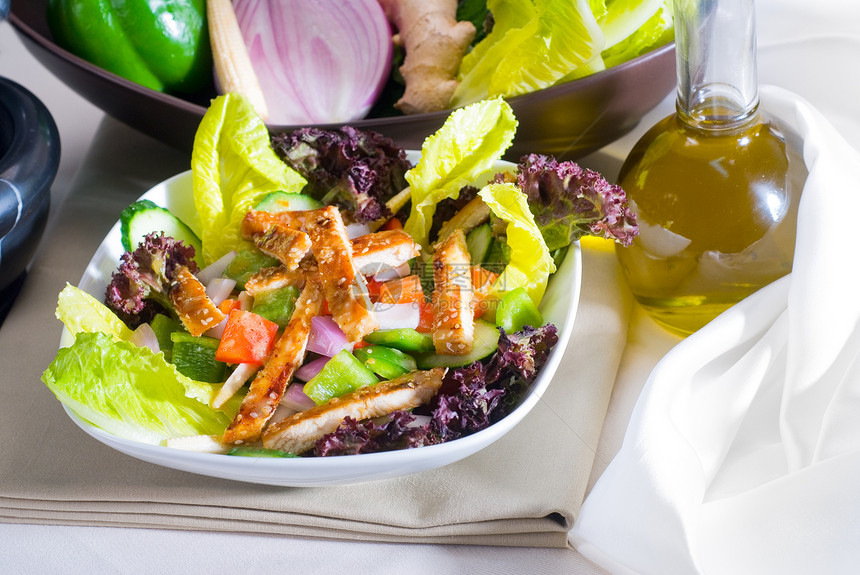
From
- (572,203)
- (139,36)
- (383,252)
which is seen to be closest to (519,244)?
(572,203)

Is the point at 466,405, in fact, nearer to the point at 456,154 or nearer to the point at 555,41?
the point at 456,154

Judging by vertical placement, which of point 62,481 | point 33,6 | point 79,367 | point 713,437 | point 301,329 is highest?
point 33,6

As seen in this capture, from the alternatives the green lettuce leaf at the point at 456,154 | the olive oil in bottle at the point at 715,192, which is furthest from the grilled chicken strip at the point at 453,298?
the olive oil in bottle at the point at 715,192

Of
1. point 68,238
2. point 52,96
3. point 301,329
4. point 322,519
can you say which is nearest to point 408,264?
point 301,329

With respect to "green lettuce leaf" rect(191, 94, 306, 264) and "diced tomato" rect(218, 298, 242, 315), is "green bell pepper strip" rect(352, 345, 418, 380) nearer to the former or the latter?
"diced tomato" rect(218, 298, 242, 315)

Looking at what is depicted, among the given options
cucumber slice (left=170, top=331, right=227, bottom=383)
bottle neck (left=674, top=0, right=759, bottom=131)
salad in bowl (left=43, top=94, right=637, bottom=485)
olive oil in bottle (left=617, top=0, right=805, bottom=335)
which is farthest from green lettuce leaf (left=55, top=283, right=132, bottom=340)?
bottle neck (left=674, top=0, right=759, bottom=131)

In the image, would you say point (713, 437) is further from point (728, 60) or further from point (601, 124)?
point (601, 124)
